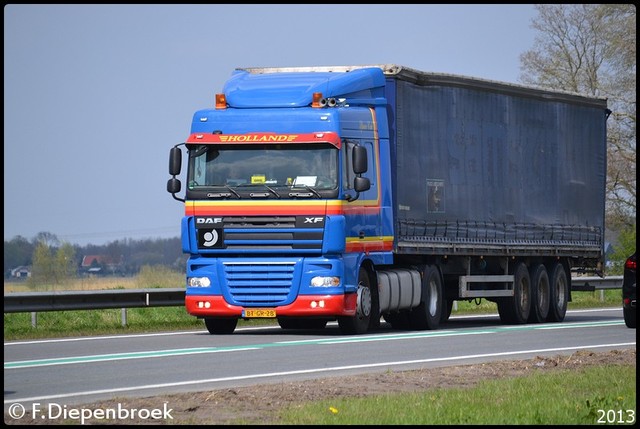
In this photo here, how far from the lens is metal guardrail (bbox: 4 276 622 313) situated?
2528 centimetres

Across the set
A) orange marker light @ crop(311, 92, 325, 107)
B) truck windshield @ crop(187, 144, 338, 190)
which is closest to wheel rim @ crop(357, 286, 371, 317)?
truck windshield @ crop(187, 144, 338, 190)

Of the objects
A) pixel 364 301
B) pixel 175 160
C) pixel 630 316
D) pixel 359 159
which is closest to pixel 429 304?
pixel 364 301

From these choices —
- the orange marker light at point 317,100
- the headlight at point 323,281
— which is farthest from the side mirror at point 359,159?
the headlight at point 323,281

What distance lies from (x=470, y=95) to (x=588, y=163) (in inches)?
228

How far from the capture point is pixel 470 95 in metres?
27.7

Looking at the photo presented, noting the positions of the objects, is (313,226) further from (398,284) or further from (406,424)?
(406,424)

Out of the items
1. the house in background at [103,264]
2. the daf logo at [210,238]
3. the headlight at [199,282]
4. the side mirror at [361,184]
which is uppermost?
the side mirror at [361,184]

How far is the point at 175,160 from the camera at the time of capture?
76.2 feet

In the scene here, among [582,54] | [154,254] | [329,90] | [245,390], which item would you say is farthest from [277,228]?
[154,254]

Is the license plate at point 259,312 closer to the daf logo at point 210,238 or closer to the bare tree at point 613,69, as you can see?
the daf logo at point 210,238

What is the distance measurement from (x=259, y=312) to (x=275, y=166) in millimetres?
2237
